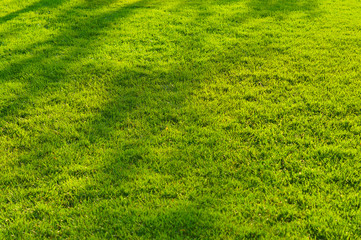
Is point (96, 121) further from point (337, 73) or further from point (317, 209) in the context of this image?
point (337, 73)

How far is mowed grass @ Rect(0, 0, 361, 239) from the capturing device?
119 inches

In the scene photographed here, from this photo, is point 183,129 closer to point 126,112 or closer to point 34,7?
point 126,112

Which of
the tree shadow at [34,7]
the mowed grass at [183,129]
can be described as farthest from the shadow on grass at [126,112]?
the tree shadow at [34,7]

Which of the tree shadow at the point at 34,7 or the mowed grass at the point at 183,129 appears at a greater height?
the tree shadow at the point at 34,7

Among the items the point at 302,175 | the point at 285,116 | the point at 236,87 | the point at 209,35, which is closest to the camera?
the point at 302,175

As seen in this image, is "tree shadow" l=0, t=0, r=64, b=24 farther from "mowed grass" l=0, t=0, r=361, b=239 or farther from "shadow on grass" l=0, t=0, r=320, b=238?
"shadow on grass" l=0, t=0, r=320, b=238

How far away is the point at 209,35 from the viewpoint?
6594mm

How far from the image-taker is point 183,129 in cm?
414

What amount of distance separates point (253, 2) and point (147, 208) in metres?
6.94

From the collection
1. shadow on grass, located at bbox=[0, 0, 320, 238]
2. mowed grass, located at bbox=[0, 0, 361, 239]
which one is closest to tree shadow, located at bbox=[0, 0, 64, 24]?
mowed grass, located at bbox=[0, 0, 361, 239]

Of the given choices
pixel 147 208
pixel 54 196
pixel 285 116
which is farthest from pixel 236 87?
pixel 54 196

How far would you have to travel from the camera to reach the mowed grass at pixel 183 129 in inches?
119

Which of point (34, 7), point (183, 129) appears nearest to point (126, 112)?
point (183, 129)

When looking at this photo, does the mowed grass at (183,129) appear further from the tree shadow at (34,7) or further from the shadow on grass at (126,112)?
the tree shadow at (34,7)
